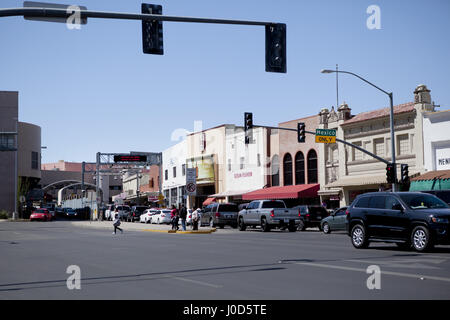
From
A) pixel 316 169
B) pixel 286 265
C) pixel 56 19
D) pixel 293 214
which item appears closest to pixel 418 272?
pixel 286 265

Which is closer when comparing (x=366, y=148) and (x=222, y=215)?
(x=222, y=215)

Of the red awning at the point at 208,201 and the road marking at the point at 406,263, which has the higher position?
the red awning at the point at 208,201

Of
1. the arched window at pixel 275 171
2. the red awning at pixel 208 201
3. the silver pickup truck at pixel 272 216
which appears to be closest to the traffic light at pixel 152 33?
the silver pickup truck at pixel 272 216

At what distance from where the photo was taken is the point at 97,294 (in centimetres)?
948

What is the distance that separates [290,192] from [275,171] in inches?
240

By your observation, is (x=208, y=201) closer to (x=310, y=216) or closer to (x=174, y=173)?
(x=174, y=173)

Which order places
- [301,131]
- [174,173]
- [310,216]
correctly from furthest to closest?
[174,173], [310,216], [301,131]

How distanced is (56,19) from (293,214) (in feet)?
81.7

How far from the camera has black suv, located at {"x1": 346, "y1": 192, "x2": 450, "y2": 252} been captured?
1597 centimetres

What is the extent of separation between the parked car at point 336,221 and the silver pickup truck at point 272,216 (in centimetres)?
255

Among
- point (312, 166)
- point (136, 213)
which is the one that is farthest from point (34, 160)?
point (312, 166)

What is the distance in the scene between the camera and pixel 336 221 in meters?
31.8

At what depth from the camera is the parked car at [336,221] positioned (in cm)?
3130

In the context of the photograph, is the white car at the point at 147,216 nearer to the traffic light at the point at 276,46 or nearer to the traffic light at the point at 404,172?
the traffic light at the point at 404,172
